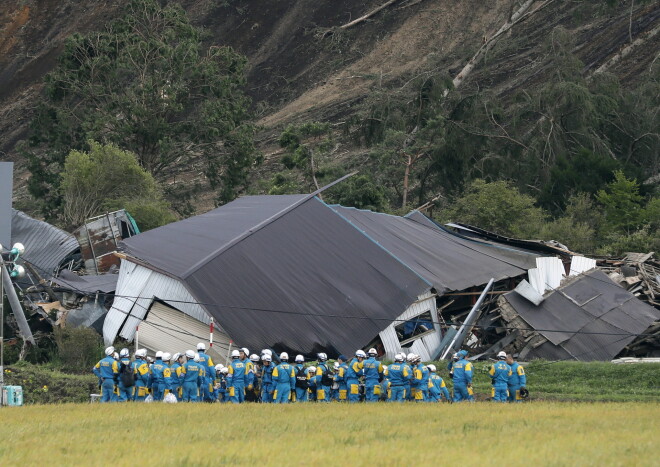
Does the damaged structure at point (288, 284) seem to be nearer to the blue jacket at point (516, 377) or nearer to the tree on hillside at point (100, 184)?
the blue jacket at point (516, 377)

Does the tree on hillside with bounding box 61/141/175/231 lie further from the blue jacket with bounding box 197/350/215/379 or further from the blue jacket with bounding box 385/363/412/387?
the blue jacket with bounding box 385/363/412/387

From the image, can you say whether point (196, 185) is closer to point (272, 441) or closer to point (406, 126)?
→ point (406, 126)

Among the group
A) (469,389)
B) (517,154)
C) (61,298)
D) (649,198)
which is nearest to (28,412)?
(469,389)

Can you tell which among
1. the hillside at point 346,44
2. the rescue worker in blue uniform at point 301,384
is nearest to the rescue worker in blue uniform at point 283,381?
the rescue worker in blue uniform at point 301,384

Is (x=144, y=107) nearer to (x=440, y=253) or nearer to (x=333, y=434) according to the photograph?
(x=440, y=253)

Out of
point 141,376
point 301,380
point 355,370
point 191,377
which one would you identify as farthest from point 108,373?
point 355,370

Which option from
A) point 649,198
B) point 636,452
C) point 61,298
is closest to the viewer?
point 636,452

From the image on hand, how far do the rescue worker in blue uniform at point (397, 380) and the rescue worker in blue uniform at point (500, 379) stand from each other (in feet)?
6.35

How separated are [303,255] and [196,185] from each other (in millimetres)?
34982

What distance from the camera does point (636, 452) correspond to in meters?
14.0

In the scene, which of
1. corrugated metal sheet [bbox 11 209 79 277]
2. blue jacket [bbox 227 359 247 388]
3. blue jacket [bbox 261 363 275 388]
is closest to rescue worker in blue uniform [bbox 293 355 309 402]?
blue jacket [bbox 261 363 275 388]

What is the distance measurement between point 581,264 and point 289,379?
16.5 meters

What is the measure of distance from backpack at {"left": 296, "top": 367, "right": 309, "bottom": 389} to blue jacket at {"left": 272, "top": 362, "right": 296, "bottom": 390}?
10.1 inches

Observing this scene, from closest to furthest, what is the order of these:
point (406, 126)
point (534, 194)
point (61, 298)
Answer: point (61, 298) → point (534, 194) → point (406, 126)
